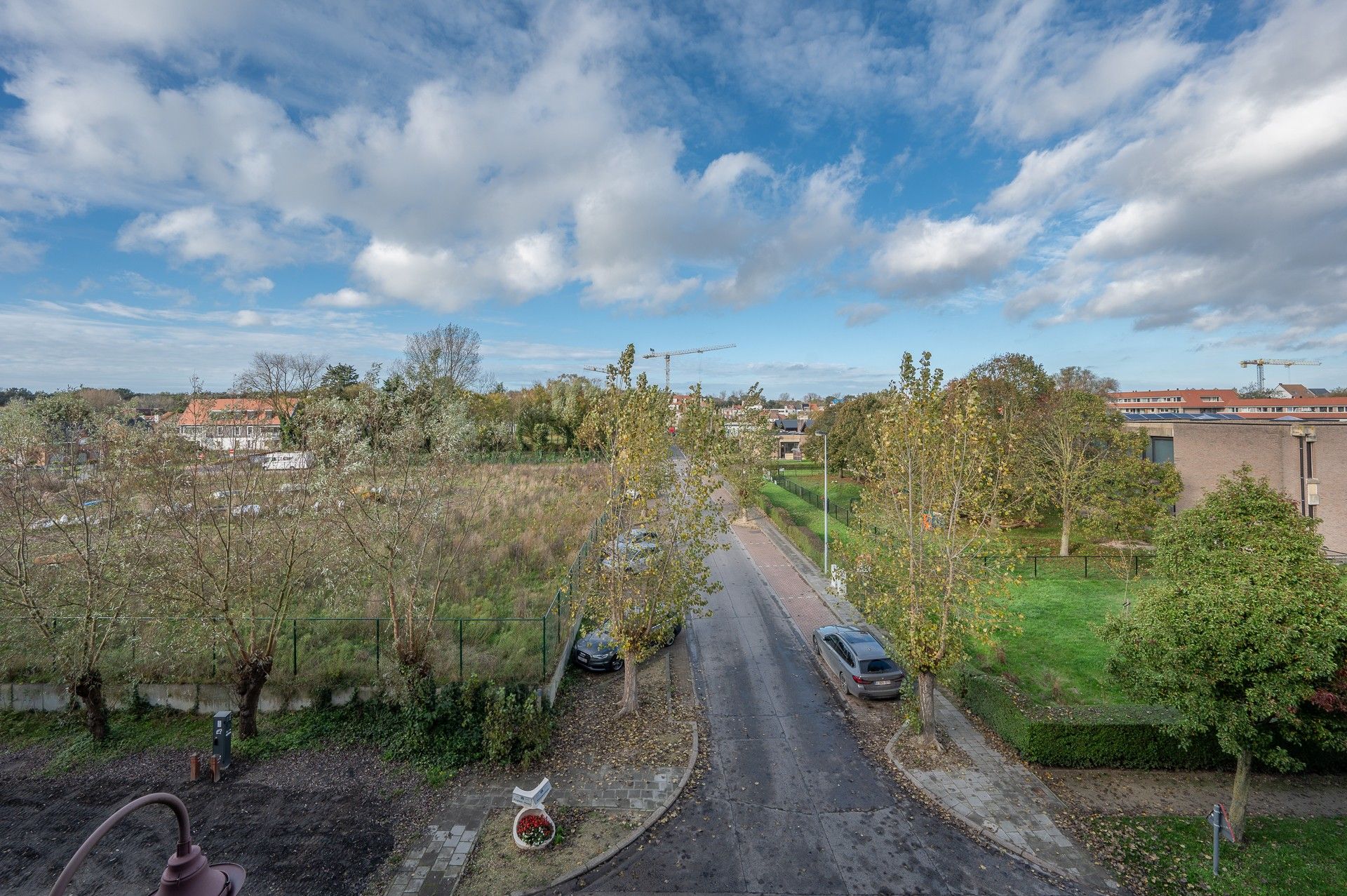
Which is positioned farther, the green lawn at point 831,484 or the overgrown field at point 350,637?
the green lawn at point 831,484

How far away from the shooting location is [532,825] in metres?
9.59

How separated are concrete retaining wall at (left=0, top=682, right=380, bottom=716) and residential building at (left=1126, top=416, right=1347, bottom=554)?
30.8m

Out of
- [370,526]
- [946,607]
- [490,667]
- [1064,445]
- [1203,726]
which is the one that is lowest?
[490,667]

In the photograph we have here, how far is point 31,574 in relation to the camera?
12.6m

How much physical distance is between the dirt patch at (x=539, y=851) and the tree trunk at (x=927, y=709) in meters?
5.94

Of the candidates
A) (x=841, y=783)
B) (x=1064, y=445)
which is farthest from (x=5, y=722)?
(x=1064, y=445)

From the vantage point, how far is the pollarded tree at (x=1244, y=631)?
8359 millimetres

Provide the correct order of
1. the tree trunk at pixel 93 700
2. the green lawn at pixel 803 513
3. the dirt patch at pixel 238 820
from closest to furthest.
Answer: the dirt patch at pixel 238 820, the tree trunk at pixel 93 700, the green lawn at pixel 803 513

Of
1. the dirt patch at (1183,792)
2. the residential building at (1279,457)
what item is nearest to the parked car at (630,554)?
the dirt patch at (1183,792)

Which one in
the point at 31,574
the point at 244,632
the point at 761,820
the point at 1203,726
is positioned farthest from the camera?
the point at 244,632

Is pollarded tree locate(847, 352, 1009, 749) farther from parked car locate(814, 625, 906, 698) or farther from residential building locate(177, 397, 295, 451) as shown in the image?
residential building locate(177, 397, 295, 451)

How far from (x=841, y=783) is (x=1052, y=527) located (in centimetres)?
2874

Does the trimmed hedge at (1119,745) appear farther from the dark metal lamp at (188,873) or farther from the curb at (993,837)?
the dark metal lamp at (188,873)

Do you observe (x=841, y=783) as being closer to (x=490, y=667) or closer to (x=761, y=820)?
(x=761, y=820)
